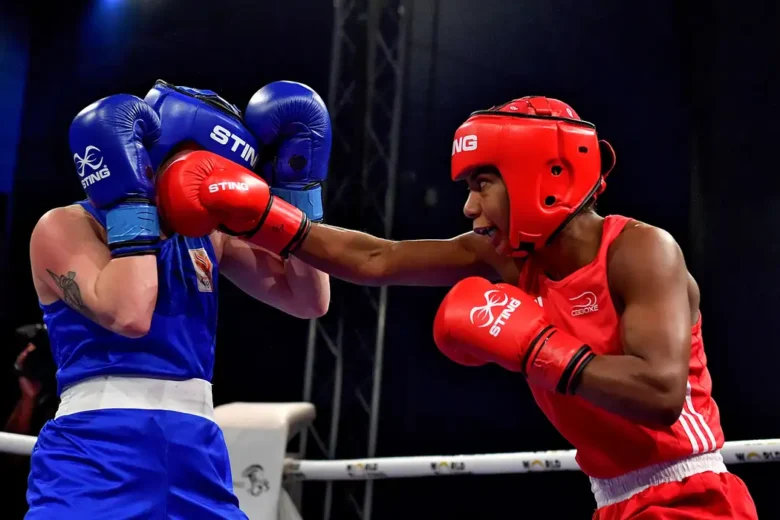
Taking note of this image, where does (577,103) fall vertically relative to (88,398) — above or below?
above

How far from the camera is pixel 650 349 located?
1.50 meters

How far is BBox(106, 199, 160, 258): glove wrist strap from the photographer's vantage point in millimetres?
1747

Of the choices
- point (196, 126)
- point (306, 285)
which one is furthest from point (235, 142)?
point (306, 285)

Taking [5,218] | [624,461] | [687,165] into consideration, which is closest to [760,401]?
[687,165]

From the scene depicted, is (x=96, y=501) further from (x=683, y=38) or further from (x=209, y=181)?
(x=683, y=38)

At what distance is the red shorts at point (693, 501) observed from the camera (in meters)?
1.60

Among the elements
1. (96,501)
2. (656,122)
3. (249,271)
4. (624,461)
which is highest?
(656,122)

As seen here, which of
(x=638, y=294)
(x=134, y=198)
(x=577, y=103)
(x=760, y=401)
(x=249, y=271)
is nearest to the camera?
(x=638, y=294)

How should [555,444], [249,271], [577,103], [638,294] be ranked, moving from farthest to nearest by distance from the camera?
[577,103] → [555,444] → [249,271] → [638,294]

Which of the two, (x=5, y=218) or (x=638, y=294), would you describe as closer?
(x=638, y=294)

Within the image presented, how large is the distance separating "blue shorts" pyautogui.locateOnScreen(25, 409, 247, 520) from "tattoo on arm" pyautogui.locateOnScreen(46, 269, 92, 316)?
234 mm

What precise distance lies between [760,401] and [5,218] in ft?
15.4

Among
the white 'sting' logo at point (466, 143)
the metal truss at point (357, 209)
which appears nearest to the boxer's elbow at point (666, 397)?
the white 'sting' logo at point (466, 143)

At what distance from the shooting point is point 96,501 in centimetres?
165
